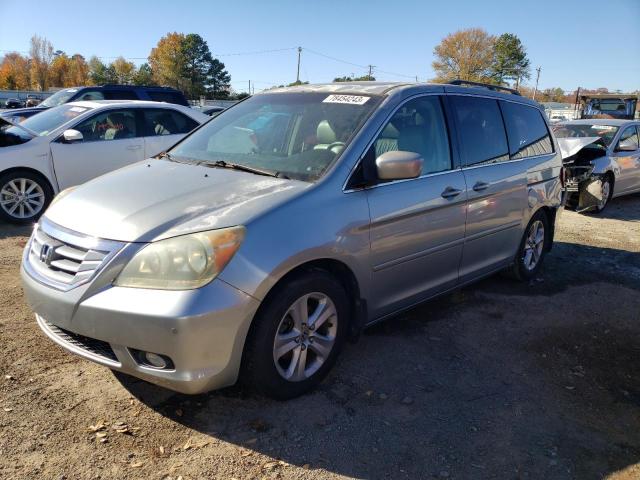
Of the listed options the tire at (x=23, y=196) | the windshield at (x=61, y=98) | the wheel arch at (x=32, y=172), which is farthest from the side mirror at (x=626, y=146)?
the windshield at (x=61, y=98)

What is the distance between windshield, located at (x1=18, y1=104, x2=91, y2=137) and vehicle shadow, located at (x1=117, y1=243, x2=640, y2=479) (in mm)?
5721

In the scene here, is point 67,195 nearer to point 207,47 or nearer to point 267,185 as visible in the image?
point 267,185

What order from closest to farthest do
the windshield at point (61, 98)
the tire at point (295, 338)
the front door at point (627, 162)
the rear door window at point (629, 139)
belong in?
the tire at point (295, 338) < the front door at point (627, 162) < the rear door window at point (629, 139) < the windshield at point (61, 98)

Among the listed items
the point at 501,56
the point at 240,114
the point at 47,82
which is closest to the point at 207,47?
the point at 47,82

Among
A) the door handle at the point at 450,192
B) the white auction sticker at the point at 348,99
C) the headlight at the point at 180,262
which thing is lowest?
the headlight at the point at 180,262

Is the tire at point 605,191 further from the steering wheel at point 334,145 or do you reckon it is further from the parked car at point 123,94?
the parked car at point 123,94

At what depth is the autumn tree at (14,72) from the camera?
89.9 meters

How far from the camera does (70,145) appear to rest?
715cm

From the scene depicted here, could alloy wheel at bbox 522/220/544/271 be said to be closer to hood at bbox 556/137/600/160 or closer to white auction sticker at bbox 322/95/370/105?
white auction sticker at bbox 322/95/370/105

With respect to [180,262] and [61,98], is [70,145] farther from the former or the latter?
[61,98]

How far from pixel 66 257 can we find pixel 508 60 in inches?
3572

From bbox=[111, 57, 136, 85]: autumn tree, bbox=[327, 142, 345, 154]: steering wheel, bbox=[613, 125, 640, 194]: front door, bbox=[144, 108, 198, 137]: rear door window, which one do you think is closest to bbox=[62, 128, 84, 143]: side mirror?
bbox=[144, 108, 198, 137]: rear door window

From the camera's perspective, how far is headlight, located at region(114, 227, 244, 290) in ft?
→ 8.01

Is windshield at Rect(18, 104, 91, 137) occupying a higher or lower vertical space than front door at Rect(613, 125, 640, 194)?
higher
